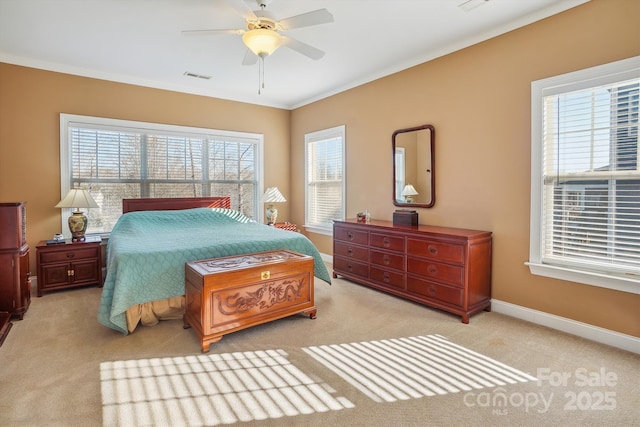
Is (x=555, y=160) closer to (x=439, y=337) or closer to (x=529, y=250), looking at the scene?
(x=529, y=250)

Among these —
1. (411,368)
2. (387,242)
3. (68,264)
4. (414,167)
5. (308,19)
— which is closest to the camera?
(411,368)

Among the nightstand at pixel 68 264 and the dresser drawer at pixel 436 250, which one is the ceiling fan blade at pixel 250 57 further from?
the nightstand at pixel 68 264

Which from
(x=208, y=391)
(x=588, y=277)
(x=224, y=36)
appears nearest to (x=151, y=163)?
(x=224, y=36)

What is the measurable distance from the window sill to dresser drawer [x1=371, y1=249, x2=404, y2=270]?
3.91 feet

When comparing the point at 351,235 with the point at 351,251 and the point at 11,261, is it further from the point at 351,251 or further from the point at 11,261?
the point at 11,261

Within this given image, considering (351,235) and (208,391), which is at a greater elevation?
(351,235)

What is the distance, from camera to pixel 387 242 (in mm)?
3867

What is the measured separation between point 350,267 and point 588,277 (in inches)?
96.6

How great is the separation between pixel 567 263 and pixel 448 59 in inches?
93.9

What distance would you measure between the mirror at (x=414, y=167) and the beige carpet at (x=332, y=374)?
4.91 feet

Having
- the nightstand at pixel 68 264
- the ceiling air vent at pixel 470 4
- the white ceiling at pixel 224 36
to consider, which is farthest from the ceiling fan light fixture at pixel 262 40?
the nightstand at pixel 68 264

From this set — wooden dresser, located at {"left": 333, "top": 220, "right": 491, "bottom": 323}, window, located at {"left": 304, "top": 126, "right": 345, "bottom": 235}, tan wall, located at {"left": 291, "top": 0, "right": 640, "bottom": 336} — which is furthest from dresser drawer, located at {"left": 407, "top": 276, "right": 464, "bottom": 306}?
window, located at {"left": 304, "top": 126, "right": 345, "bottom": 235}

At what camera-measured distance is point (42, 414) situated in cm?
186

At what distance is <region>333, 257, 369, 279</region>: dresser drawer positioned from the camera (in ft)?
13.8
